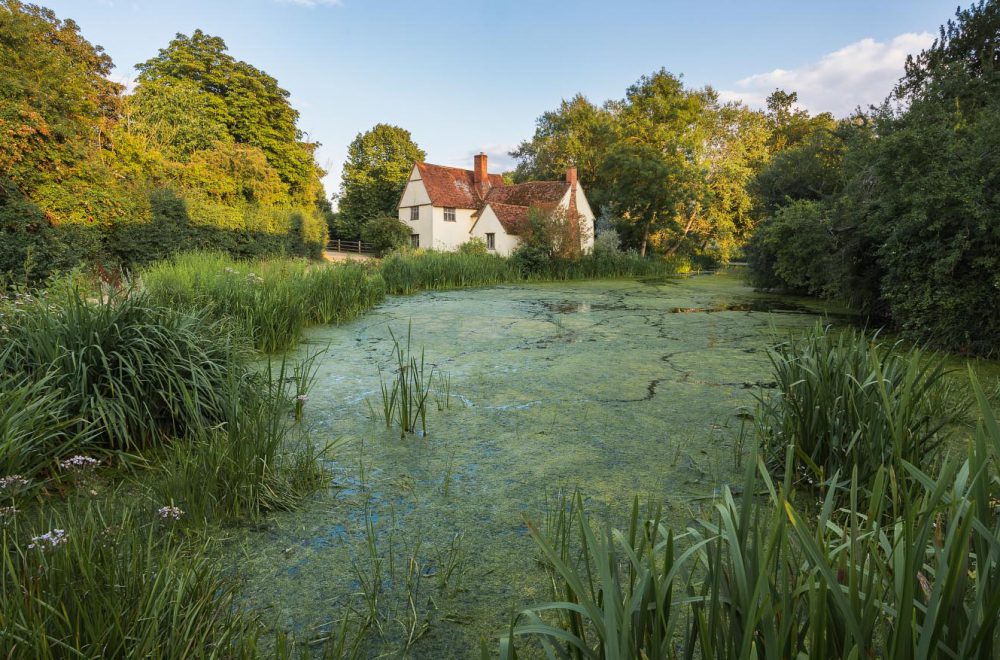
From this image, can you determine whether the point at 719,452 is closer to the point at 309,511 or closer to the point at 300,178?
the point at 309,511

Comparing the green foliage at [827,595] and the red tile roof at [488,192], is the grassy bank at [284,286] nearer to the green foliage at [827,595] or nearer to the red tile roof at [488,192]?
the green foliage at [827,595]

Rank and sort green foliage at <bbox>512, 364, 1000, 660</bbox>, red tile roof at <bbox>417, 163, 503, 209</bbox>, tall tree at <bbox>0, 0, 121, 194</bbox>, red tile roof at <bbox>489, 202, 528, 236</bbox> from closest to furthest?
green foliage at <bbox>512, 364, 1000, 660</bbox>, tall tree at <bbox>0, 0, 121, 194</bbox>, red tile roof at <bbox>489, 202, 528, 236</bbox>, red tile roof at <bbox>417, 163, 503, 209</bbox>

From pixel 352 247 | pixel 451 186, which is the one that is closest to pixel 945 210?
pixel 451 186

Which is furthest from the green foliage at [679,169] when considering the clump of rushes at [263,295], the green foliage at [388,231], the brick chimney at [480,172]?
the clump of rushes at [263,295]

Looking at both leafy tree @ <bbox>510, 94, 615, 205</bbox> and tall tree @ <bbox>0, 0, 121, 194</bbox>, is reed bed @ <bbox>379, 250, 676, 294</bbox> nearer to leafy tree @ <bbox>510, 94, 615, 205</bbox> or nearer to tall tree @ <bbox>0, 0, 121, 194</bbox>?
tall tree @ <bbox>0, 0, 121, 194</bbox>

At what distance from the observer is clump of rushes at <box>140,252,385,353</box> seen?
15.2 ft

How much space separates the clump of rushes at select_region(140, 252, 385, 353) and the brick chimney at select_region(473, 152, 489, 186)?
23.4m

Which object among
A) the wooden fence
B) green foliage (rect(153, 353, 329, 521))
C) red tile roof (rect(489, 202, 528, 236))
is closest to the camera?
green foliage (rect(153, 353, 329, 521))

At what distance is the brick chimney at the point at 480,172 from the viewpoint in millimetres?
29411

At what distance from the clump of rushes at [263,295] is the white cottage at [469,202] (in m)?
16.9

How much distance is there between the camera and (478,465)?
251 centimetres

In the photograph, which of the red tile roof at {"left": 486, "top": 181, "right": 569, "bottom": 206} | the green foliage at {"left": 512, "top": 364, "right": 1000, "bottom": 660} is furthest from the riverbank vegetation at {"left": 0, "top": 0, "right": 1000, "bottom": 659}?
the red tile roof at {"left": 486, "top": 181, "right": 569, "bottom": 206}

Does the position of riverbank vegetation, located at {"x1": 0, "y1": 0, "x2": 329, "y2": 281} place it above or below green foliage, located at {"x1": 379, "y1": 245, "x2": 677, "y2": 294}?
above

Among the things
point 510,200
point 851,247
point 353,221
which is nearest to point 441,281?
point 851,247
